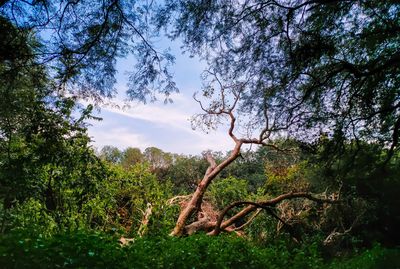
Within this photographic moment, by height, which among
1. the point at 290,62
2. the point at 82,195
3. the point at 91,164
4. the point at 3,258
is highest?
the point at 290,62

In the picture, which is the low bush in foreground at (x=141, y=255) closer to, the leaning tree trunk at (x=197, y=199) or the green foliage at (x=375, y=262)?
the green foliage at (x=375, y=262)

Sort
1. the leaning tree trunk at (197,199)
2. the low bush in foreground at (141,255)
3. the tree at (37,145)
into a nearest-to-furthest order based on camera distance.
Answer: the low bush in foreground at (141,255) → the tree at (37,145) → the leaning tree trunk at (197,199)

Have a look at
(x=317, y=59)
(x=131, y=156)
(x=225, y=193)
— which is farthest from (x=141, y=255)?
(x=131, y=156)

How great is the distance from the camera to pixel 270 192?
51.9 feet

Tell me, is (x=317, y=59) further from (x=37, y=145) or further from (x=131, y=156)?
(x=131, y=156)

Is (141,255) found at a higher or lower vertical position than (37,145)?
lower

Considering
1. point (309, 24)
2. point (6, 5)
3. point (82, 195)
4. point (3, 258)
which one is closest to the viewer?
point (3, 258)

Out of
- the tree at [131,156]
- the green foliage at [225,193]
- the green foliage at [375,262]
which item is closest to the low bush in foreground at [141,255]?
the green foliage at [375,262]

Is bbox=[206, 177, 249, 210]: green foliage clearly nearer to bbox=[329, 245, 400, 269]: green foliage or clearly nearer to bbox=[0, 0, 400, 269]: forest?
bbox=[0, 0, 400, 269]: forest

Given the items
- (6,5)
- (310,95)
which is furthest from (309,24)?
(6,5)

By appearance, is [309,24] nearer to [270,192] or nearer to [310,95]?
[310,95]

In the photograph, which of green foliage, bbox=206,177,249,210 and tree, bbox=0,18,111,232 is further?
green foliage, bbox=206,177,249,210

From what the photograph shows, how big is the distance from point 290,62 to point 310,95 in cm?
77

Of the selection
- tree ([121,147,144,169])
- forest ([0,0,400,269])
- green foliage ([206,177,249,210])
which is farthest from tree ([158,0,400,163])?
tree ([121,147,144,169])
